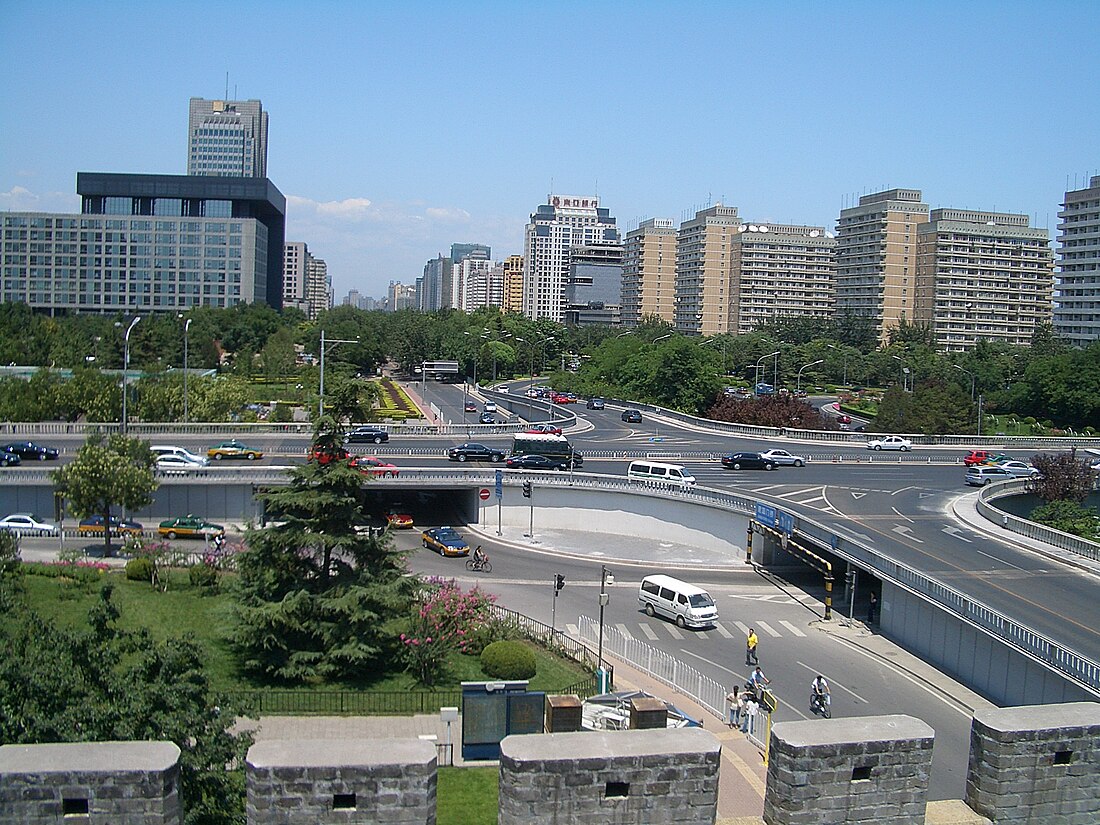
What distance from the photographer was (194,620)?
25453 mm

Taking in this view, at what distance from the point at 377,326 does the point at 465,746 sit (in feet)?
408

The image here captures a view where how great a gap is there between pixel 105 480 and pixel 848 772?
32.5 meters

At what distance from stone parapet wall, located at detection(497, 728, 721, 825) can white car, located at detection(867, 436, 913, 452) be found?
58125mm

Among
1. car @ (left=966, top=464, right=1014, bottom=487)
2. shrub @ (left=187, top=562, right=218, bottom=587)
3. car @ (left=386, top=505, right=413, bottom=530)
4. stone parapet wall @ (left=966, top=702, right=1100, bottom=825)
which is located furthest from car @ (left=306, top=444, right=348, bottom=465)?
car @ (left=966, top=464, right=1014, bottom=487)

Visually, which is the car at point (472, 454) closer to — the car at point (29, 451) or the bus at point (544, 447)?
the bus at point (544, 447)

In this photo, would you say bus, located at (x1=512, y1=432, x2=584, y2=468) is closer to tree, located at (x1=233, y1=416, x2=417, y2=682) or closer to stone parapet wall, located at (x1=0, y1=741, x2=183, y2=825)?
tree, located at (x1=233, y1=416, x2=417, y2=682)

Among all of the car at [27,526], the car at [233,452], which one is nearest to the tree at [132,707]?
the car at [27,526]

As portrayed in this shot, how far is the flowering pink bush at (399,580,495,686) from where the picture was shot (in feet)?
73.5

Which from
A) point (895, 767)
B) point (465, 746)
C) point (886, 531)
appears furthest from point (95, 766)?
point (886, 531)

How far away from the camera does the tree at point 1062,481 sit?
4669cm

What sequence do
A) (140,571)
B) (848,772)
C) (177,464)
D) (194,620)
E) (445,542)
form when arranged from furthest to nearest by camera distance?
(177,464) → (445,542) → (140,571) → (194,620) → (848,772)

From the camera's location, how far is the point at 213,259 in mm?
157000

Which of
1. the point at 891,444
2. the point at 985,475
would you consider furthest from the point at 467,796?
the point at 891,444

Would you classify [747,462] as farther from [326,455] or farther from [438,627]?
[326,455]
